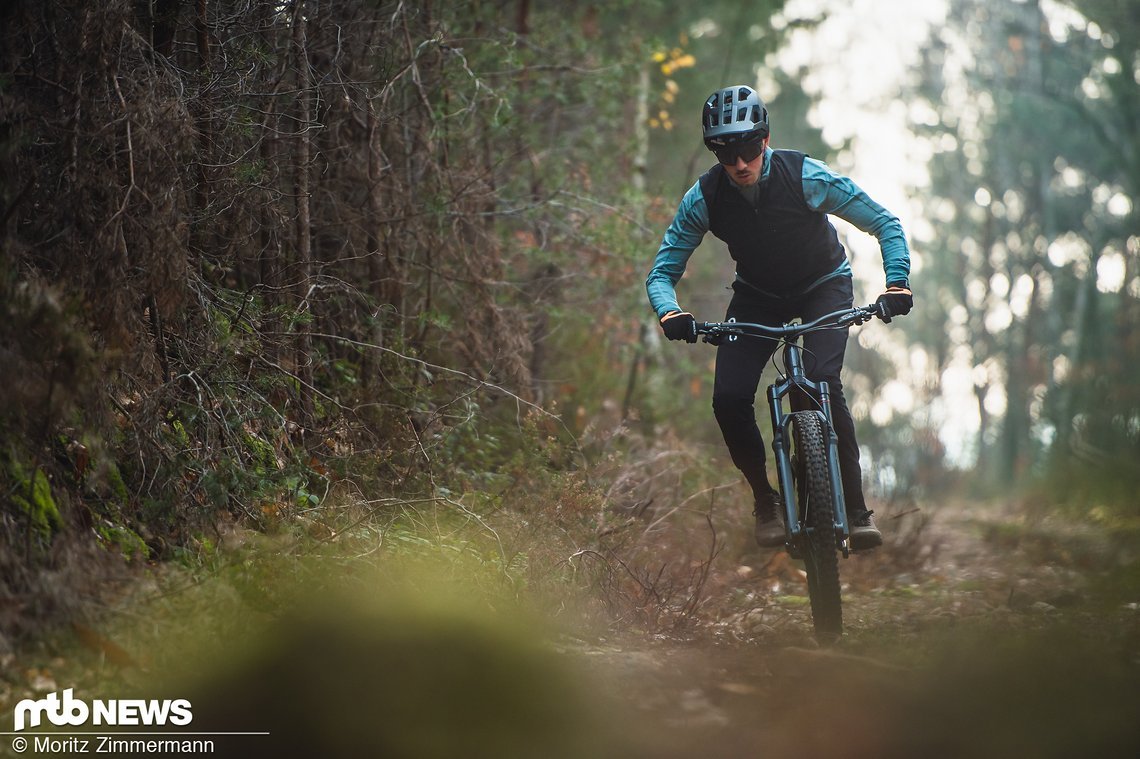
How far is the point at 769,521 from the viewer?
19.1 feet

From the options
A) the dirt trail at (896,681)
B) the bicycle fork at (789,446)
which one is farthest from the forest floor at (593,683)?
the bicycle fork at (789,446)

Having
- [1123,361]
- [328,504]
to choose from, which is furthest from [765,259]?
[1123,361]

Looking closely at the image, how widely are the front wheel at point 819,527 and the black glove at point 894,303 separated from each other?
2.08ft

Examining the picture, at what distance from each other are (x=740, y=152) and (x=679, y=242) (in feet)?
2.24

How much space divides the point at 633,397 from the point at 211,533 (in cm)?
696

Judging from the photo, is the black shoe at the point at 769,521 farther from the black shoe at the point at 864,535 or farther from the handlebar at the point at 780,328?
the handlebar at the point at 780,328

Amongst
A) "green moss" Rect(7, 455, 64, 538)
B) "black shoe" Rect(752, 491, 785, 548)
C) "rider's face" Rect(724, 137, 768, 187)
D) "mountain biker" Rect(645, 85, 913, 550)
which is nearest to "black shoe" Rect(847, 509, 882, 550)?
"mountain biker" Rect(645, 85, 913, 550)

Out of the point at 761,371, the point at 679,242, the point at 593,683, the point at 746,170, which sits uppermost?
the point at 746,170

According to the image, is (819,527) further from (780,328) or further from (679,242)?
(679,242)

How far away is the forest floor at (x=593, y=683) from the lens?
3.63m

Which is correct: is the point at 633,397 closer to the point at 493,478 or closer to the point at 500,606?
the point at 493,478

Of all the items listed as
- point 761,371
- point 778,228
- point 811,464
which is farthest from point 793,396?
point 778,228

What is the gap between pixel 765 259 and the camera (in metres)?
5.97

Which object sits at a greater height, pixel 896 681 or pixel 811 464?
pixel 811 464
